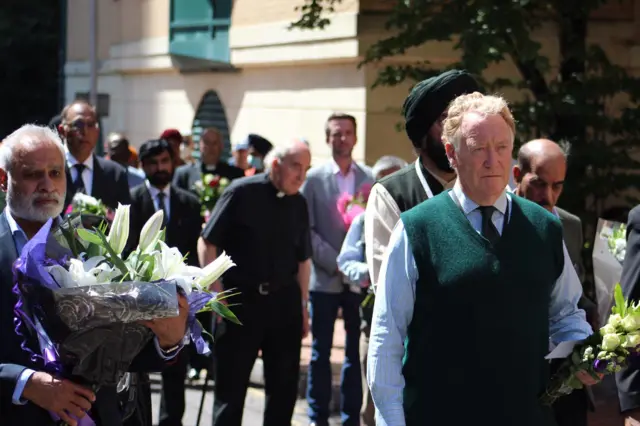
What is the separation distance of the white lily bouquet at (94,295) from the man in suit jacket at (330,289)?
4.75m

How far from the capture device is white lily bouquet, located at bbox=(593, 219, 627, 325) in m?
6.87

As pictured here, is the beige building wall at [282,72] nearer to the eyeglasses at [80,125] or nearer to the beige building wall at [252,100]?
the beige building wall at [252,100]

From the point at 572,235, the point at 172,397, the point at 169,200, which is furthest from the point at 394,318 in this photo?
the point at 169,200

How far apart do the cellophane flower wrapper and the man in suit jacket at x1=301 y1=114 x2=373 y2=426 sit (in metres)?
4.88

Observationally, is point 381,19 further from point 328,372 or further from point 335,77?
point 328,372

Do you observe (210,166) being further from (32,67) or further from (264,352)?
(32,67)

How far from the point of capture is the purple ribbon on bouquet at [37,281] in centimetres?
439

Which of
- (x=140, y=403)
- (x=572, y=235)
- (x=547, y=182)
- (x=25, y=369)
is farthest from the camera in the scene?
(x=572, y=235)

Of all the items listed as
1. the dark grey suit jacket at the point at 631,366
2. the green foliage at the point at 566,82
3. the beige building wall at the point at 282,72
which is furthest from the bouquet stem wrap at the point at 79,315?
the beige building wall at the point at 282,72

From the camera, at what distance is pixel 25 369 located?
4.50 meters

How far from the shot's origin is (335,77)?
48.0 feet

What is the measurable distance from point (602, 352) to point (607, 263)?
297cm

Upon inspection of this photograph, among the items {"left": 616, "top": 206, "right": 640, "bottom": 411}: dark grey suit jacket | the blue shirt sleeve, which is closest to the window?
{"left": 616, "top": 206, "right": 640, "bottom": 411}: dark grey suit jacket

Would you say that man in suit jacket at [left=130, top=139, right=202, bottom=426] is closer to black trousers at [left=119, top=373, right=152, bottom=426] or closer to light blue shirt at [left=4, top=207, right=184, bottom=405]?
black trousers at [left=119, top=373, right=152, bottom=426]
